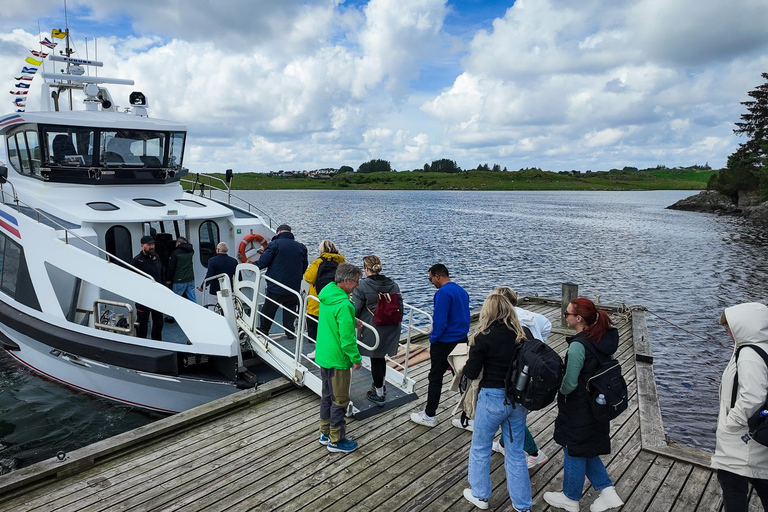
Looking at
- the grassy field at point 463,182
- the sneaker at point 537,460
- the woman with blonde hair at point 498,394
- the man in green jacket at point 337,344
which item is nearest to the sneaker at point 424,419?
the man in green jacket at point 337,344

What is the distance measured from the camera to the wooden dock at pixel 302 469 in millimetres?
4715

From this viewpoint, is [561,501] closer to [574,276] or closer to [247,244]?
[247,244]

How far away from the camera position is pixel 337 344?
5.21m

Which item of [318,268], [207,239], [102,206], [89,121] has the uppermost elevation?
[89,121]

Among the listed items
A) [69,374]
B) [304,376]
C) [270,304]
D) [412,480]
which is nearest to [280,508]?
[412,480]

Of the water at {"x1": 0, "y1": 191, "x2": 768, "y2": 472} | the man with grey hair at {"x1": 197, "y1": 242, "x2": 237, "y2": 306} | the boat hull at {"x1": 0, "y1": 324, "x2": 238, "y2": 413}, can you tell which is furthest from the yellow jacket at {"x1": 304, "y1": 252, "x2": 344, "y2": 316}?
the water at {"x1": 0, "y1": 191, "x2": 768, "y2": 472}

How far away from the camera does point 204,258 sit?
1039 centimetres

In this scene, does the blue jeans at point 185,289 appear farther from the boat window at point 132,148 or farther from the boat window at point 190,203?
the boat window at point 132,148

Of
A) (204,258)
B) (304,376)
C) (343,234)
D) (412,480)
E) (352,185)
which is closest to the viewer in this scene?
(412,480)

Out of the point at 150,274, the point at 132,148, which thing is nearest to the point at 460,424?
the point at 150,274

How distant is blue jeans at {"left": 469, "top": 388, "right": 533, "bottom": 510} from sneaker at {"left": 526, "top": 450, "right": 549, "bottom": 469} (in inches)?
36.1

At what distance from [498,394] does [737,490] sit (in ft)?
5.94

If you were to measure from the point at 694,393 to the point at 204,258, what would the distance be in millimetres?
11550

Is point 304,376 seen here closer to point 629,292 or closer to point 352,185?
point 629,292
